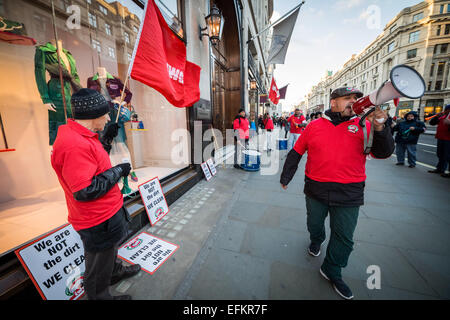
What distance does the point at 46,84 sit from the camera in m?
2.56

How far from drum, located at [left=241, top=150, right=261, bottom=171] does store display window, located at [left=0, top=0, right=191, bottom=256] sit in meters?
2.41

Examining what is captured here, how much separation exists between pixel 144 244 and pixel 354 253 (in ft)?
10.1

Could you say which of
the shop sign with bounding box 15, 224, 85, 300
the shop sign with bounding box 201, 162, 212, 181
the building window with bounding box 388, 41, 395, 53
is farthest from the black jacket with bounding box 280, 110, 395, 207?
the building window with bounding box 388, 41, 395, 53

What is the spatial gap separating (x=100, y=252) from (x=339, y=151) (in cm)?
246

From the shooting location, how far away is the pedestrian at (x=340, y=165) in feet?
5.82

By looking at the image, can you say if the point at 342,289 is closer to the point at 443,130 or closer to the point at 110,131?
the point at 110,131

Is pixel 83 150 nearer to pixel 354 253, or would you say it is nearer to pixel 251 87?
pixel 354 253

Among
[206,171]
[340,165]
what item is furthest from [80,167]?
[206,171]

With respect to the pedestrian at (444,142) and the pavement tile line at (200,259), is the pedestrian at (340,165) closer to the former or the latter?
the pavement tile line at (200,259)

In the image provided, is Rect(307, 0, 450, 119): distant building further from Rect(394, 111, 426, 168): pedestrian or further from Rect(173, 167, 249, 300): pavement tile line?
Rect(173, 167, 249, 300): pavement tile line

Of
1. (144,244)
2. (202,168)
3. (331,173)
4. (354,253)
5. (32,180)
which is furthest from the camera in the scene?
(202,168)

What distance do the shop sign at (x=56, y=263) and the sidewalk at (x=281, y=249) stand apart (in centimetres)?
46

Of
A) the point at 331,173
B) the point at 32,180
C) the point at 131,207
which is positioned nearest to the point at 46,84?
the point at 131,207

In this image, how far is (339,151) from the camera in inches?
71.4
